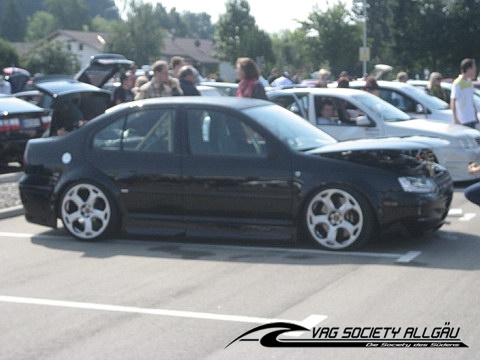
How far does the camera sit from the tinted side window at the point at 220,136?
9445mm

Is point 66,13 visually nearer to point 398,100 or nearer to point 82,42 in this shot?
point 82,42

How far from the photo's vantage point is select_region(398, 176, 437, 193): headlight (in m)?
9.01

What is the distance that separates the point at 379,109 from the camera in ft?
49.0

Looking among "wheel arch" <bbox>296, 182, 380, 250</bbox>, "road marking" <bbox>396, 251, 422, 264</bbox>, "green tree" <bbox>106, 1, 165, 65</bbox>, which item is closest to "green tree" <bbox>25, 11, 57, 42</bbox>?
"green tree" <bbox>106, 1, 165, 65</bbox>

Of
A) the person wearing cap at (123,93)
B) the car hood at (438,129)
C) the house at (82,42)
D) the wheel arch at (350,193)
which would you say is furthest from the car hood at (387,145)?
the house at (82,42)

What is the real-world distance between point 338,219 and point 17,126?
955cm

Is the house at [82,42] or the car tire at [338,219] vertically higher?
the house at [82,42]

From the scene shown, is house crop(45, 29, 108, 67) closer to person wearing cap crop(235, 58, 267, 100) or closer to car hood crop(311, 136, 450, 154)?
person wearing cap crop(235, 58, 267, 100)

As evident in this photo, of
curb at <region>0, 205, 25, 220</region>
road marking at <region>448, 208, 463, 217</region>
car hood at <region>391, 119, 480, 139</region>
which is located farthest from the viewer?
car hood at <region>391, 119, 480, 139</region>

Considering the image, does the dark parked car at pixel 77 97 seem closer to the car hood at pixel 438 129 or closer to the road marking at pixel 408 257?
the car hood at pixel 438 129

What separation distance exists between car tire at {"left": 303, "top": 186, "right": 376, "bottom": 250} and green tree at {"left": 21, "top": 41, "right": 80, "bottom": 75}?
51.4 m

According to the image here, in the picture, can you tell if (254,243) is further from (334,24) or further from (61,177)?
(334,24)

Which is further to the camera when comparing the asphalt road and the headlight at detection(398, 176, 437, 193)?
the headlight at detection(398, 176, 437, 193)

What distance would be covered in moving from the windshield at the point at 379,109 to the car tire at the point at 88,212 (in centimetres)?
598
